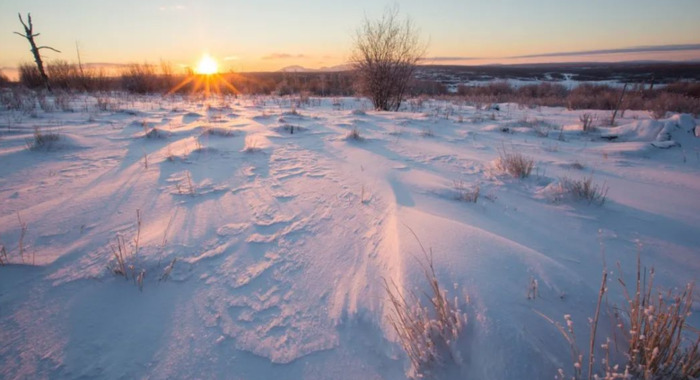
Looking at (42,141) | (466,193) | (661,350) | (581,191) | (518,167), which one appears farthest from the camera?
(42,141)

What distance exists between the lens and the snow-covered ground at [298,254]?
1.34 m

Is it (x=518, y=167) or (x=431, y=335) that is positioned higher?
(x=518, y=167)

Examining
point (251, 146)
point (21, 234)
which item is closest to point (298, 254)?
point (21, 234)

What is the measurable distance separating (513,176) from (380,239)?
80.5 inches

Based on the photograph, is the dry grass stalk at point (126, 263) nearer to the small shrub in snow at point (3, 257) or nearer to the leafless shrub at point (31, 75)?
the small shrub in snow at point (3, 257)

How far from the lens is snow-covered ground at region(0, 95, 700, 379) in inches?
52.9

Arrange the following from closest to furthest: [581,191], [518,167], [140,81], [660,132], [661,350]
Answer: [661,350]
[581,191]
[518,167]
[660,132]
[140,81]

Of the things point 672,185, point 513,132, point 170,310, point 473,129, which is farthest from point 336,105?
point 170,310

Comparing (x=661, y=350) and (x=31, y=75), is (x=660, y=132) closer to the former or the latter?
(x=661, y=350)

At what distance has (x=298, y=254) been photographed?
206cm

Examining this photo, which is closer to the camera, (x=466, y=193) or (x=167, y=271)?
(x=167, y=271)

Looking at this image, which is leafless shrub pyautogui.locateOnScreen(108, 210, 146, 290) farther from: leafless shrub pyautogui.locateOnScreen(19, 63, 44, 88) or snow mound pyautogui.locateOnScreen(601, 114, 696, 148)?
leafless shrub pyautogui.locateOnScreen(19, 63, 44, 88)

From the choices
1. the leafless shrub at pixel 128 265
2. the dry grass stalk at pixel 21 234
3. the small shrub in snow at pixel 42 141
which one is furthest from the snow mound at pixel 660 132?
the small shrub in snow at pixel 42 141

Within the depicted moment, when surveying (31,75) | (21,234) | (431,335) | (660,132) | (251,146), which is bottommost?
(431,335)
